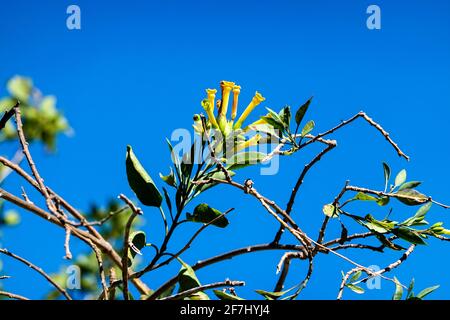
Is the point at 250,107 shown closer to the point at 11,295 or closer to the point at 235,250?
the point at 235,250

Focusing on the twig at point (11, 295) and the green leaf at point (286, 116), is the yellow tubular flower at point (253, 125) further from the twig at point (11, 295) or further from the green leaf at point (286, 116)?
the twig at point (11, 295)

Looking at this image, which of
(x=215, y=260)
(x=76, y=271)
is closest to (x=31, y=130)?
(x=76, y=271)

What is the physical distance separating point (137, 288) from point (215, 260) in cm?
23

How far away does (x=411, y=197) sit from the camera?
1.45m

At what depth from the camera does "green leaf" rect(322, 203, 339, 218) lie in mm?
1377

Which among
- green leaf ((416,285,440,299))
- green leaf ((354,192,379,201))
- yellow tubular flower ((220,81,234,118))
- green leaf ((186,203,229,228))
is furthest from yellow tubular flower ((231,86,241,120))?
green leaf ((416,285,440,299))

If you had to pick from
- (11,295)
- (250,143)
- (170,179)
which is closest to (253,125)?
(250,143)

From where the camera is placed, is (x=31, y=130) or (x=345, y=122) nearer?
(x=345, y=122)

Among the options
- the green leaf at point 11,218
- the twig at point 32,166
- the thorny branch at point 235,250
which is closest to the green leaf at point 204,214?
the thorny branch at point 235,250

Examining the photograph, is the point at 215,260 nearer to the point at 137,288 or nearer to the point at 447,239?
the point at 137,288

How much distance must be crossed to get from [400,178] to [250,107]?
1.27ft

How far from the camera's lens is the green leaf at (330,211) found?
138 centimetres

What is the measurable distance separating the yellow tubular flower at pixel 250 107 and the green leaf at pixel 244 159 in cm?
8
